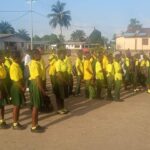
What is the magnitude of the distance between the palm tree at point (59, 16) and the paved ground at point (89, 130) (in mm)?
58848

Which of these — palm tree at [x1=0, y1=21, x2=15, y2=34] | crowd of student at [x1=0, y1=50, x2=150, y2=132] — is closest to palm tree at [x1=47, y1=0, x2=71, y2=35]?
palm tree at [x1=0, y1=21, x2=15, y2=34]

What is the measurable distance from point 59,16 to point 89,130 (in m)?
61.6

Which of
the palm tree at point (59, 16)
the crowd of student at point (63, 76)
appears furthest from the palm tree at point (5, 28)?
the crowd of student at point (63, 76)

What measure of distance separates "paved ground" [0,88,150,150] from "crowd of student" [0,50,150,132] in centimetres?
44

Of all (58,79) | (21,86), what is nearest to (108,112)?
(58,79)

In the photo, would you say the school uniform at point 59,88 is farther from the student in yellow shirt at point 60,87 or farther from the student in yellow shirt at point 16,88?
the student in yellow shirt at point 16,88

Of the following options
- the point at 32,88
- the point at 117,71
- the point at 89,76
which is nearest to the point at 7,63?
the point at 89,76

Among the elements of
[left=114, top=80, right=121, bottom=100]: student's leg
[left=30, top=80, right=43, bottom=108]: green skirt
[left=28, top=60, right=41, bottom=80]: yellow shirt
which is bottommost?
[left=114, top=80, right=121, bottom=100]: student's leg

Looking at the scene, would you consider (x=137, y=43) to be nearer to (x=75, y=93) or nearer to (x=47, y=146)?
(x=75, y=93)

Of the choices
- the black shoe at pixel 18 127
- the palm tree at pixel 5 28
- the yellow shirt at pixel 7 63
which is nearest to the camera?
the black shoe at pixel 18 127

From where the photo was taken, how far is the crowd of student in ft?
25.4

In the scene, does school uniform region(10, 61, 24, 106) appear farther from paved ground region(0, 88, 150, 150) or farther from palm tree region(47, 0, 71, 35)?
palm tree region(47, 0, 71, 35)

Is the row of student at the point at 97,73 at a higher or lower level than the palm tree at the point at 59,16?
lower

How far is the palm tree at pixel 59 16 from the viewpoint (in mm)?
68375
